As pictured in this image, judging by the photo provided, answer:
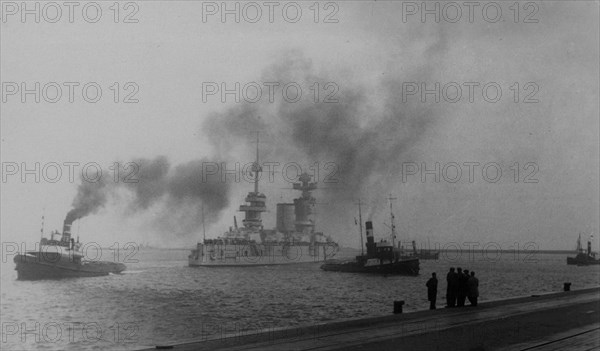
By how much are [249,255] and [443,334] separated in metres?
98.6

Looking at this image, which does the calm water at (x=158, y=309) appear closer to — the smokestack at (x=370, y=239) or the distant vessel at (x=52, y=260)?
the distant vessel at (x=52, y=260)

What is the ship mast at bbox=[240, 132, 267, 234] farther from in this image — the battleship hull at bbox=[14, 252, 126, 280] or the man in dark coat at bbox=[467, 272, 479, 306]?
the man in dark coat at bbox=[467, 272, 479, 306]

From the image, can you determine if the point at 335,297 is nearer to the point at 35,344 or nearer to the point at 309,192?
the point at 35,344

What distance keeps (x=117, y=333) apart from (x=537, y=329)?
21.9 m

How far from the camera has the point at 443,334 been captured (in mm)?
14734

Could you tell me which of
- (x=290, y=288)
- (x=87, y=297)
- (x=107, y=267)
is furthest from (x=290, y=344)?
(x=107, y=267)

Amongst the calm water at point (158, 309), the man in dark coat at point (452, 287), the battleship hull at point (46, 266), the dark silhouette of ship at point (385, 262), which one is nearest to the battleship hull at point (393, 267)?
the dark silhouette of ship at point (385, 262)

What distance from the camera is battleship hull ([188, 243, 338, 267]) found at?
108500 mm

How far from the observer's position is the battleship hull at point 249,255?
356ft

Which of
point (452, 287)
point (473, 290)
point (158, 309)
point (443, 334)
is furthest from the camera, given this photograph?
point (158, 309)

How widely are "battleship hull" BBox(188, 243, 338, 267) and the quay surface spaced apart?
90392 mm

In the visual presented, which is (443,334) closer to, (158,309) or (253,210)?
(158,309)

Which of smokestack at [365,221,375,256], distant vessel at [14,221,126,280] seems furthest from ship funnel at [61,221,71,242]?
smokestack at [365,221,375,256]

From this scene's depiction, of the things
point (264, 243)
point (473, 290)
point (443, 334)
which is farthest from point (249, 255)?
point (443, 334)
